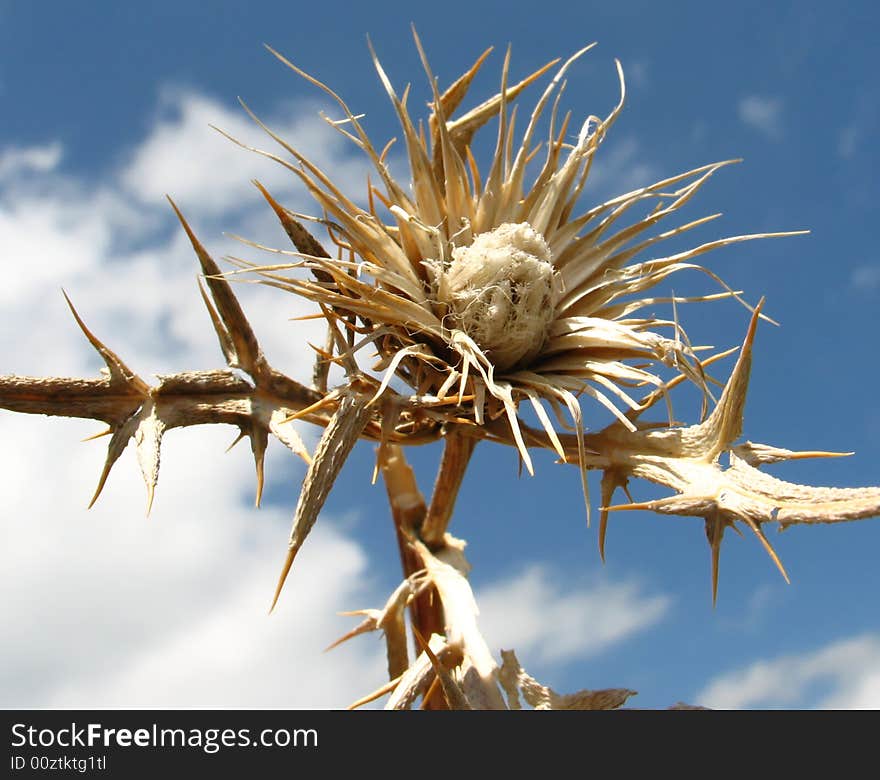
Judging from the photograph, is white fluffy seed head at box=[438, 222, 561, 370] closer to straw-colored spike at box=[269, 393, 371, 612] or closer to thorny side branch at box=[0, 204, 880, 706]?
thorny side branch at box=[0, 204, 880, 706]

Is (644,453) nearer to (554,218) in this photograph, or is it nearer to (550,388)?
(550,388)

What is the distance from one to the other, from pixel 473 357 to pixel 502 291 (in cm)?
28

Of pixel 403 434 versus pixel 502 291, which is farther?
pixel 403 434

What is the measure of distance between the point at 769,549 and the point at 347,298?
146 centimetres

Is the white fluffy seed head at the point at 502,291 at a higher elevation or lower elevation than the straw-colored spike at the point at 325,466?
higher

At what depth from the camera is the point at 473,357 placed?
2.82 m

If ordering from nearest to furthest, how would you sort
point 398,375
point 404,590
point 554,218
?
1. point 398,375
2. point 554,218
3. point 404,590

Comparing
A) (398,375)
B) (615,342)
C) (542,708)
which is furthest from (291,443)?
(542,708)

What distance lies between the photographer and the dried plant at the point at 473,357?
2812 millimetres

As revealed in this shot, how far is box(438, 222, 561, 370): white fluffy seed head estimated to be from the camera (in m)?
2.99

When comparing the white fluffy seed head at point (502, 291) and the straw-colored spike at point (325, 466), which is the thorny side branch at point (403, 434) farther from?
the white fluffy seed head at point (502, 291)

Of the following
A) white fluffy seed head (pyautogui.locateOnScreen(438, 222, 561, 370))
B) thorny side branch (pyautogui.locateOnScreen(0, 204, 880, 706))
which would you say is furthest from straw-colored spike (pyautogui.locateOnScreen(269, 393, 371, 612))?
white fluffy seed head (pyautogui.locateOnScreen(438, 222, 561, 370))

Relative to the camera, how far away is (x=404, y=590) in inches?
155

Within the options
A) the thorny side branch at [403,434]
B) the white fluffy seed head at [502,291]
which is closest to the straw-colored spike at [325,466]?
the thorny side branch at [403,434]
